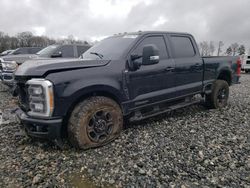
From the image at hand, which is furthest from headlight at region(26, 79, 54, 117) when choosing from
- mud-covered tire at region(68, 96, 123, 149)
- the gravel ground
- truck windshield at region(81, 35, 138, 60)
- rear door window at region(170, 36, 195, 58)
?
rear door window at region(170, 36, 195, 58)

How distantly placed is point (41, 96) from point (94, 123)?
0.89 meters

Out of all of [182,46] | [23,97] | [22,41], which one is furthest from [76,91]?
[22,41]

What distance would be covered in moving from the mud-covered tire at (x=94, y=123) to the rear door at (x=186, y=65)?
1.70 m

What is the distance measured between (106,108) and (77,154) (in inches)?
32.0

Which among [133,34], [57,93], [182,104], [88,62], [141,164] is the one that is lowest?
[141,164]

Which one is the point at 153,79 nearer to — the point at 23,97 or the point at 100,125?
the point at 100,125

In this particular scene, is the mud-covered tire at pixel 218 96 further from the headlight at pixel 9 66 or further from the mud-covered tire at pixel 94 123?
the headlight at pixel 9 66

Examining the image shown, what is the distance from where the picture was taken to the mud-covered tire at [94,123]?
10.0 ft

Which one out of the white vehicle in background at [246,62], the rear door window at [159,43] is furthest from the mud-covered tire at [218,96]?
the white vehicle in background at [246,62]

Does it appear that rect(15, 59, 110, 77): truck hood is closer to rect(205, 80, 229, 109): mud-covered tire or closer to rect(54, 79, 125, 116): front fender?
rect(54, 79, 125, 116): front fender

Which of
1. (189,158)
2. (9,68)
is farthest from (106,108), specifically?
(9,68)

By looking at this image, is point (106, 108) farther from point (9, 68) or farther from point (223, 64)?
point (9, 68)

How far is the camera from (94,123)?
→ 327 cm

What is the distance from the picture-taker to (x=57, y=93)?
9.34 ft
